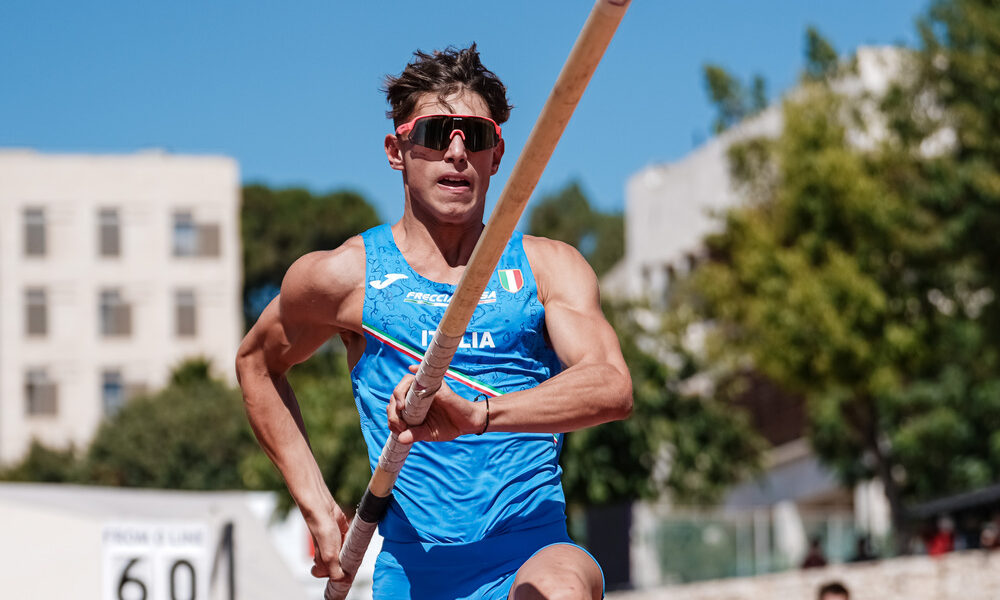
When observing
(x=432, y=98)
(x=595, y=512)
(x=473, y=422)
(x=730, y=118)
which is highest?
(x=730, y=118)

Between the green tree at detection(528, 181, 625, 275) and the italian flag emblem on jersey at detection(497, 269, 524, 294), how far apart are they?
283ft

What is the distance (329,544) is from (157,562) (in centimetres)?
447

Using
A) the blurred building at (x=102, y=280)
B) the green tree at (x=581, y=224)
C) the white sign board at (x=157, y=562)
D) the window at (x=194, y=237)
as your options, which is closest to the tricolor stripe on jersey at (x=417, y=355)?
the white sign board at (x=157, y=562)

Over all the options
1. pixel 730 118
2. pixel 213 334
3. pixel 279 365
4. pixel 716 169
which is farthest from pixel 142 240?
pixel 279 365

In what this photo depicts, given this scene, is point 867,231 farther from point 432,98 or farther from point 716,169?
point 432,98

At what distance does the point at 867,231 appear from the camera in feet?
88.0

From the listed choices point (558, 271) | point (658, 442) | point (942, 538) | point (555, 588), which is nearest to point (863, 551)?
point (942, 538)

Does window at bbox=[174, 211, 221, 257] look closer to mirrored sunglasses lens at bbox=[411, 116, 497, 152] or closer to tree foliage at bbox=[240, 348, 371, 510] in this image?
tree foliage at bbox=[240, 348, 371, 510]

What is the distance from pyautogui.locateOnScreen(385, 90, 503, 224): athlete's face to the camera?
4.39m

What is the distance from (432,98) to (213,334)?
56.5 metres

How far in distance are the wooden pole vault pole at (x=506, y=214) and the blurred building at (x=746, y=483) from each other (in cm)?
2238

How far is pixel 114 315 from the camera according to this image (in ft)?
192

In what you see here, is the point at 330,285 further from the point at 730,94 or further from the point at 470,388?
the point at 730,94

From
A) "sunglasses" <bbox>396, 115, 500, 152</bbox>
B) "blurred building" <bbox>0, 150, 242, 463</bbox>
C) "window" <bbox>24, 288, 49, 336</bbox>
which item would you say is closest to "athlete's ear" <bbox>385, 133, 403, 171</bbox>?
"sunglasses" <bbox>396, 115, 500, 152</bbox>
